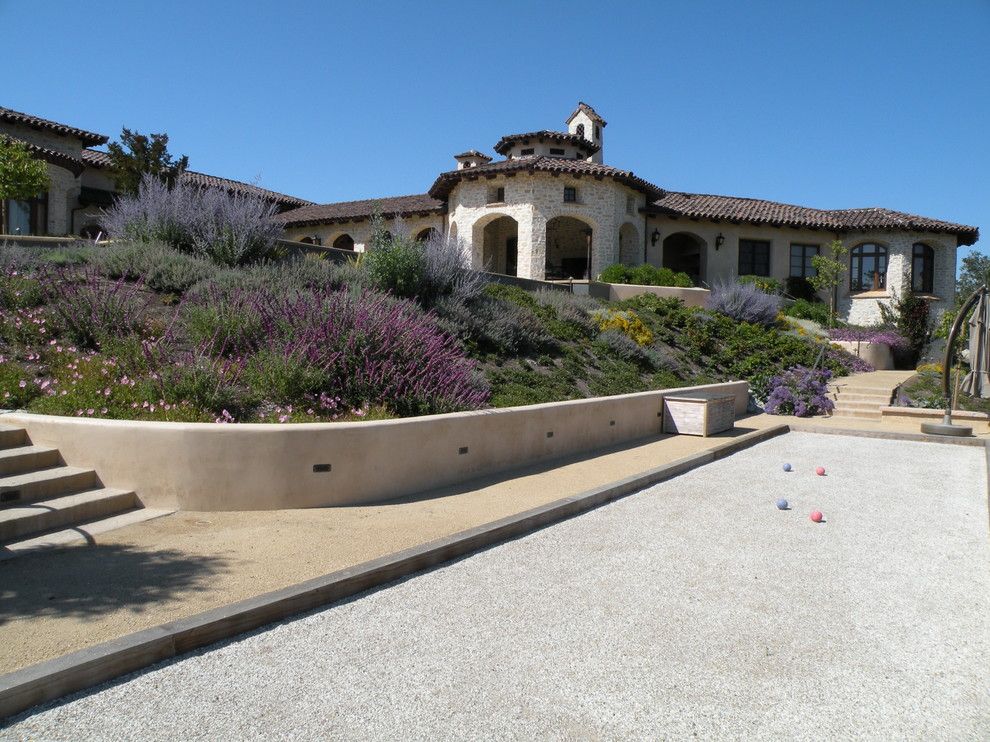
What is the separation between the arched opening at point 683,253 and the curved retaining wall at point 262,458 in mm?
26819

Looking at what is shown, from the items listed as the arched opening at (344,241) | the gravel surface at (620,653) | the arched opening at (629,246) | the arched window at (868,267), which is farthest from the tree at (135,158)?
the arched window at (868,267)

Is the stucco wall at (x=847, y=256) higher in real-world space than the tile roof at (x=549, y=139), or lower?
lower

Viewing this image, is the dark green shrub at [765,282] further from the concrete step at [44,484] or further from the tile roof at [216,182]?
the concrete step at [44,484]

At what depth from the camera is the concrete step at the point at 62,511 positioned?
477 centimetres

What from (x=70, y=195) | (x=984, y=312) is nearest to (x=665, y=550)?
(x=984, y=312)

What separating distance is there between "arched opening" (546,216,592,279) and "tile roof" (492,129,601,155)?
401 centimetres

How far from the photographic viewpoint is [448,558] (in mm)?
5023

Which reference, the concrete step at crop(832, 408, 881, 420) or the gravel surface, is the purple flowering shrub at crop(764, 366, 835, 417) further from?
the gravel surface

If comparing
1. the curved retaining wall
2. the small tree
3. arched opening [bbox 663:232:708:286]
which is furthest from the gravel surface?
arched opening [bbox 663:232:708:286]

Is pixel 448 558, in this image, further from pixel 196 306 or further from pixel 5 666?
pixel 196 306

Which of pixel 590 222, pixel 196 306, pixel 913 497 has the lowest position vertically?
pixel 913 497

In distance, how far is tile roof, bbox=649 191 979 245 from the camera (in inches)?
1140

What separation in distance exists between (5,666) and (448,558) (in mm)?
2685

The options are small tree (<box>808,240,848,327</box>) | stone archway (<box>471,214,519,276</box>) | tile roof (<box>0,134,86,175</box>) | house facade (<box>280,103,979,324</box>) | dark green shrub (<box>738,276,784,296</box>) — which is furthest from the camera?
stone archway (<box>471,214,519,276</box>)
